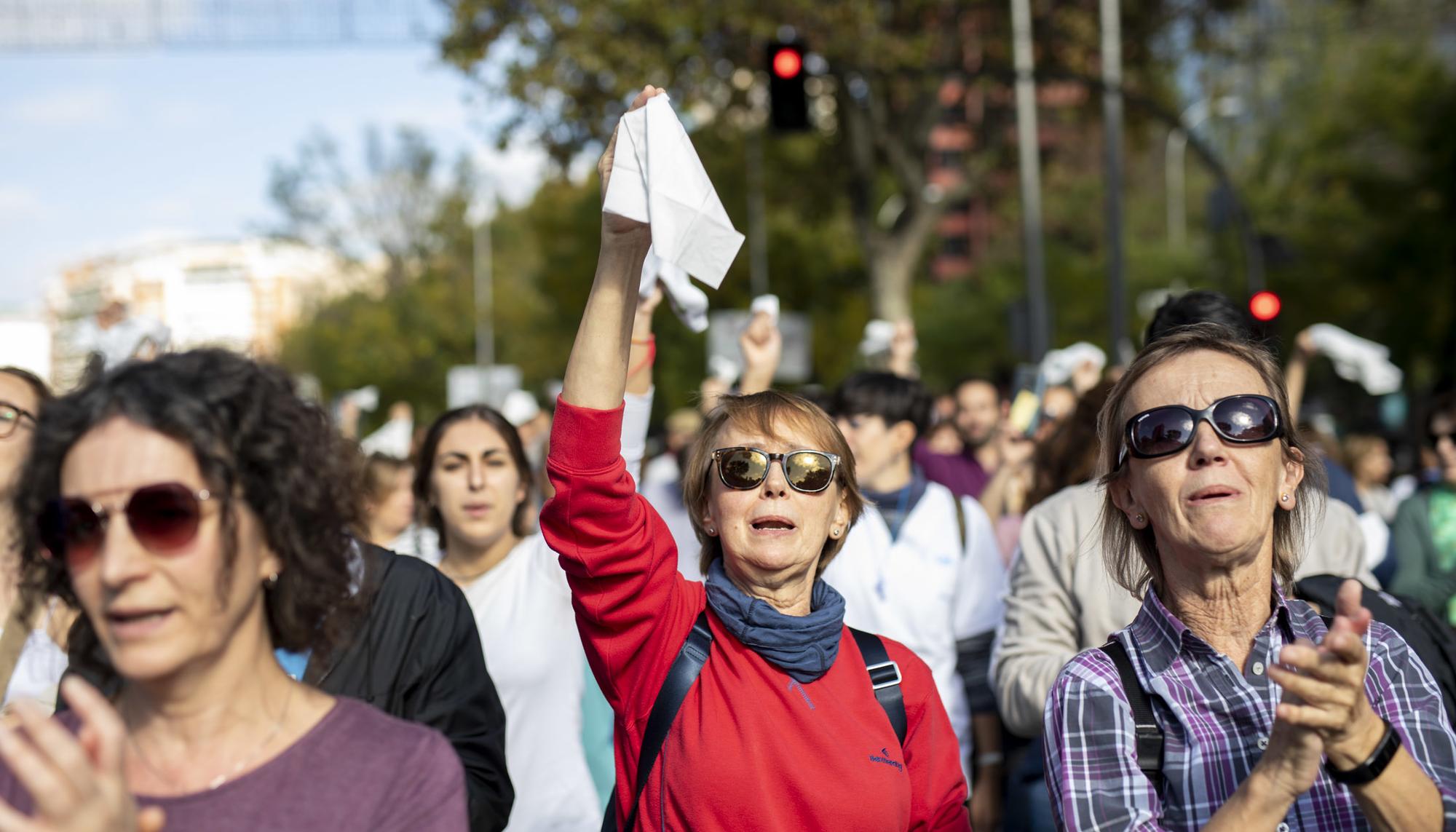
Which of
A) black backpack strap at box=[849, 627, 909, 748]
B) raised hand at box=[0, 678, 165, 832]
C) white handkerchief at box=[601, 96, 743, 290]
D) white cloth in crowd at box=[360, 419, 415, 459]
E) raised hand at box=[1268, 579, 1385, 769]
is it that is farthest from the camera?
white cloth in crowd at box=[360, 419, 415, 459]

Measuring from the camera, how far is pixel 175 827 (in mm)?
2191

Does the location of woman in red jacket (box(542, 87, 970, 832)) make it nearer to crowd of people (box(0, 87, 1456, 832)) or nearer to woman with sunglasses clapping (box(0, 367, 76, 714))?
crowd of people (box(0, 87, 1456, 832))

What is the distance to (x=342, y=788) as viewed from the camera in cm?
227

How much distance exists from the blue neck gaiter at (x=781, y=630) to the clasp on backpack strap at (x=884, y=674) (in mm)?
87

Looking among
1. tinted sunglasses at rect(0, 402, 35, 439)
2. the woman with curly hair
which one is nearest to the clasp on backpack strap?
the woman with curly hair

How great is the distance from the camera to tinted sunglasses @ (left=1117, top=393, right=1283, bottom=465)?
2.89 m

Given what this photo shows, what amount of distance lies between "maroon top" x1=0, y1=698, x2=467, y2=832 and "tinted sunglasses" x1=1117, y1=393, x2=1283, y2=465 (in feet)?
4.54

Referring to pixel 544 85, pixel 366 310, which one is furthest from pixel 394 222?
pixel 544 85

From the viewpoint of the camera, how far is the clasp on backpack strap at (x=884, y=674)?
3334 mm

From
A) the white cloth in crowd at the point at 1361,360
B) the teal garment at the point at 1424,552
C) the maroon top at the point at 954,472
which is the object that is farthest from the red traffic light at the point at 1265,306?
the maroon top at the point at 954,472

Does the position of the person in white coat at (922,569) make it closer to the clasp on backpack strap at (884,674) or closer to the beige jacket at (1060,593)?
the beige jacket at (1060,593)

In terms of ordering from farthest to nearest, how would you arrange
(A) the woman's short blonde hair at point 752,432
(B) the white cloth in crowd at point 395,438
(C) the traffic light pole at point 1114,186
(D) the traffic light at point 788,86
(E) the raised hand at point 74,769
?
1. (C) the traffic light pole at point 1114,186
2. (D) the traffic light at point 788,86
3. (B) the white cloth in crowd at point 395,438
4. (A) the woman's short blonde hair at point 752,432
5. (E) the raised hand at point 74,769

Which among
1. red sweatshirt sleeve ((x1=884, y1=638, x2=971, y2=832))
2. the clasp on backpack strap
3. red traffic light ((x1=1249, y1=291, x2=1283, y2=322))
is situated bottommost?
red sweatshirt sleeve ((x1=884, y1=638, x2=971, y2=832))

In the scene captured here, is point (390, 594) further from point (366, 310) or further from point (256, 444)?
point (366, 310)
